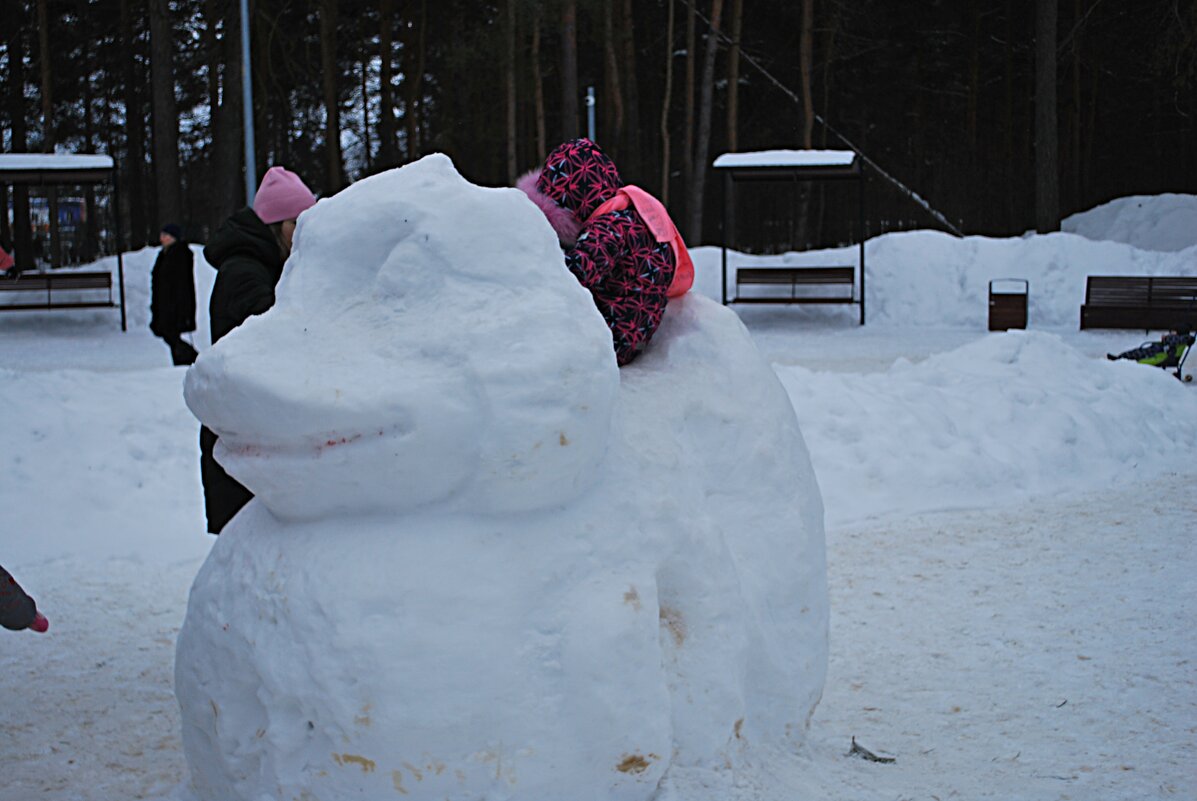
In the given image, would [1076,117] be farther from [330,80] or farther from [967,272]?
[330,80]

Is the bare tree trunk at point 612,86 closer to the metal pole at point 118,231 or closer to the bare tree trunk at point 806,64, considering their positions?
the bare tree trunk at point 806,64

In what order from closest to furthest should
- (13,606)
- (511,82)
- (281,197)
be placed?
(13,606), (281,197), (511,82)

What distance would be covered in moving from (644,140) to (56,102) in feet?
47.3

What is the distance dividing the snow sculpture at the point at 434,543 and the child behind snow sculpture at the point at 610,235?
381mm

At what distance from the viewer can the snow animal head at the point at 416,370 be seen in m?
2.64

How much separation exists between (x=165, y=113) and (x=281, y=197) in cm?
1805

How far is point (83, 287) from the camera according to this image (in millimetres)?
18125

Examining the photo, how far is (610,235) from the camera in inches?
132

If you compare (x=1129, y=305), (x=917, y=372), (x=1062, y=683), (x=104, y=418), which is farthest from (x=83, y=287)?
(x=1062, y=683)

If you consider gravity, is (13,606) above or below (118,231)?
below

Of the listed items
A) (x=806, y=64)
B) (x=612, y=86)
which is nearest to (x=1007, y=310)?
(x=806, y=64)

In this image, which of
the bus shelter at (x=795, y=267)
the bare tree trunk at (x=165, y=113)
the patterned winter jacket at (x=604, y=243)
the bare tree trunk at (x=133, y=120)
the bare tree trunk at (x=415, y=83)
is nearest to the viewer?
the patterned winter jacket at (x=604, y=243)

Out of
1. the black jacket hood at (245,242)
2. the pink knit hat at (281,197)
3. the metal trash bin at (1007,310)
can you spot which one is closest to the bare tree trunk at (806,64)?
the metal trash bin at (1007,310)

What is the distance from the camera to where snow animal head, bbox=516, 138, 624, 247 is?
3457 millimetres
